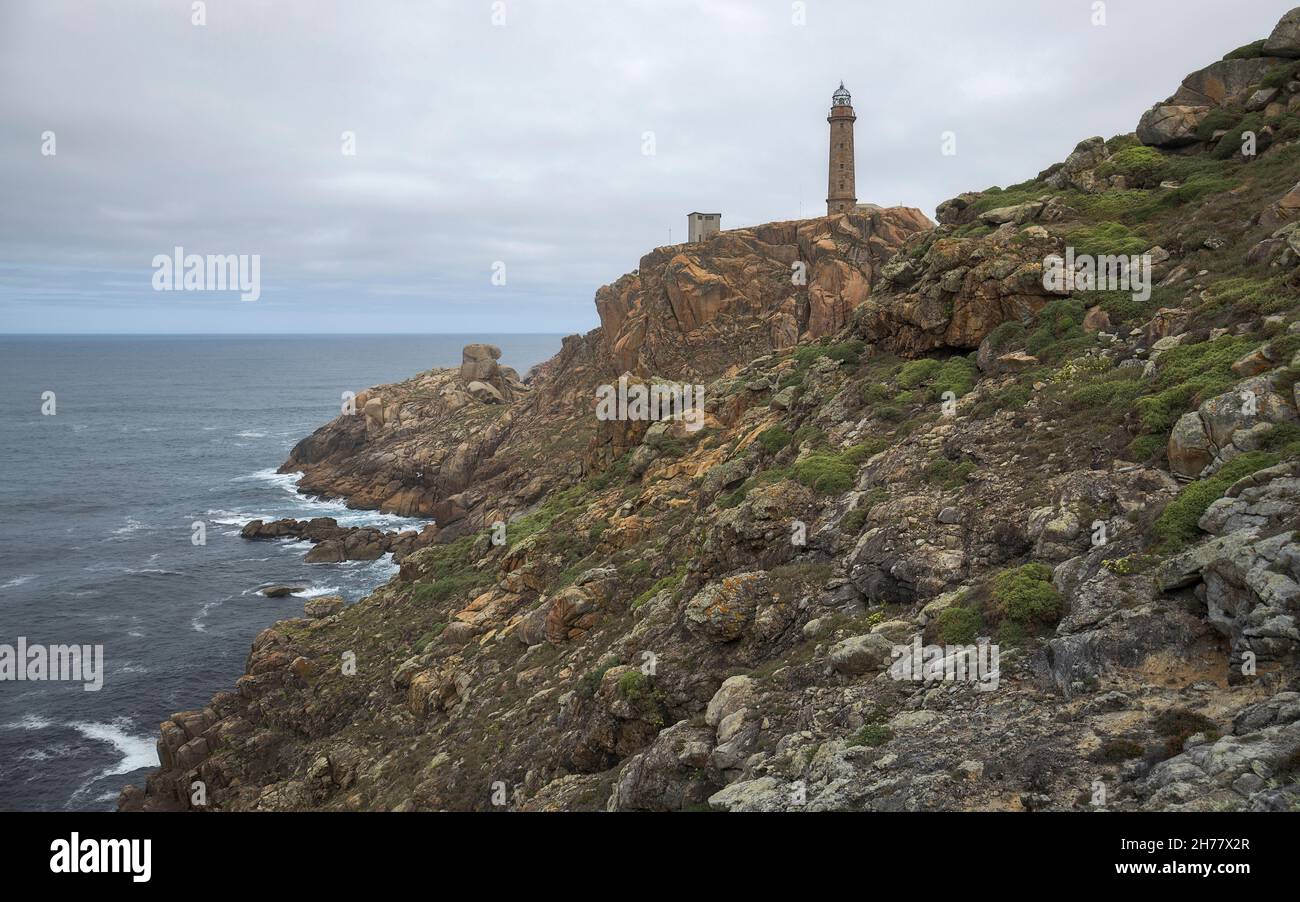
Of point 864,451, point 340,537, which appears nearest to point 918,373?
point 864,451

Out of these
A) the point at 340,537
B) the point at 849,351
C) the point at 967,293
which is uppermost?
the point at 967,293

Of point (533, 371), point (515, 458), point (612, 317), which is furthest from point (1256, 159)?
point (533, 371)

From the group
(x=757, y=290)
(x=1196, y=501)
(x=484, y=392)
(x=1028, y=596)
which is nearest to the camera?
(x=1196, y=501)

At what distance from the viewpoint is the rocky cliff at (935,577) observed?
436 inches

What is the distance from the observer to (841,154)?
7500 cm

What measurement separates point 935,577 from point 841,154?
67.5 metres

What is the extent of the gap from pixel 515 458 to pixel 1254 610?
6978cm

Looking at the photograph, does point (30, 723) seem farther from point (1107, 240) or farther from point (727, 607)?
point (1107, 240)

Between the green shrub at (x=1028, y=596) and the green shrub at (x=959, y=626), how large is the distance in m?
0.48

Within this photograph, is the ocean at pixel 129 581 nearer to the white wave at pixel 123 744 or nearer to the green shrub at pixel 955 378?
the white wave at pixel 123 744

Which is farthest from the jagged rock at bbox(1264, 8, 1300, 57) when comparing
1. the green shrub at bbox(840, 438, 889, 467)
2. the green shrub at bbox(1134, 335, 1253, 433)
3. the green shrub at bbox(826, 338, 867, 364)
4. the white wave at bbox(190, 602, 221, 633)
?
the white wave at bbox(190, 602, 221, 633)

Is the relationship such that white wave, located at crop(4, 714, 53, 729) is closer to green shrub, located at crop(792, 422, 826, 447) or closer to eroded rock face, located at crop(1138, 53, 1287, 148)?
green shrub, located at crop(792, 422, 826, 447)

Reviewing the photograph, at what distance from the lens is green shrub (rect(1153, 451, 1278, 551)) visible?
12828mm

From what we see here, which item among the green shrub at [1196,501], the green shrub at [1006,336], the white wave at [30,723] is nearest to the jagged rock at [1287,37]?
the green shrub at [1006,336]
